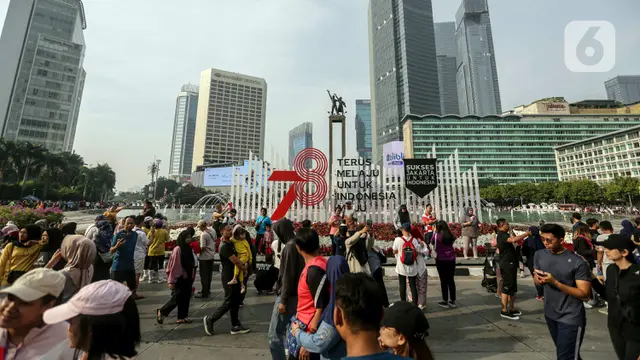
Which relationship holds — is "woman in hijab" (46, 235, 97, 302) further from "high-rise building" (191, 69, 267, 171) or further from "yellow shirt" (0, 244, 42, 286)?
"high-rise building" (191, 69, 267, 171)

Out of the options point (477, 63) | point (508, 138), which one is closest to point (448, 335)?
point (508, 138)

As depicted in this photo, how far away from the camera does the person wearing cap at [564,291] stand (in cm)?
281

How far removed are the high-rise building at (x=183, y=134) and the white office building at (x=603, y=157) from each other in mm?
168461

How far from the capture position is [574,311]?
9.30ft

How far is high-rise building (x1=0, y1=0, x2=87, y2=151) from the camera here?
67.0m

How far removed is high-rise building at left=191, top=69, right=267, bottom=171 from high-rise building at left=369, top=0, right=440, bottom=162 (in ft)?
184

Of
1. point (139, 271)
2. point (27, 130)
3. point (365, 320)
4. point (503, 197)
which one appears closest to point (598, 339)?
point (365, 320)

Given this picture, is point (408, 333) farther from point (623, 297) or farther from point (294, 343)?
point (623, 297)

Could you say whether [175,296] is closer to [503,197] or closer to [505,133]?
[503,197]

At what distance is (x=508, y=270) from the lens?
16.5 feet

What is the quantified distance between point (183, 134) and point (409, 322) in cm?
18126

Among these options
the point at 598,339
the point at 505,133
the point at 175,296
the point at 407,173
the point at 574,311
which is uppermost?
the point at 505,133

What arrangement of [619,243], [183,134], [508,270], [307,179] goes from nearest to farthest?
[619,243] < [508,270] < [307,179] < [183,134]

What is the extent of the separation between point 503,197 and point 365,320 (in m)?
80.0
